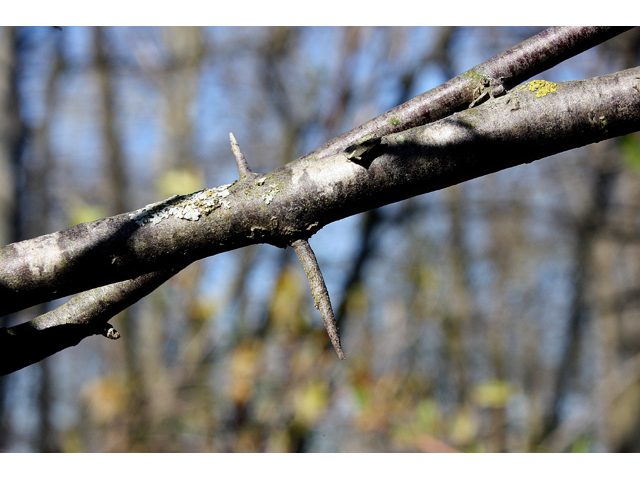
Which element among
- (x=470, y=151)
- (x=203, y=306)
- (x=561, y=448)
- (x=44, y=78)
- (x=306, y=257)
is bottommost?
(x=561, y=448)

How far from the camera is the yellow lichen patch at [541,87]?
846 millimetres

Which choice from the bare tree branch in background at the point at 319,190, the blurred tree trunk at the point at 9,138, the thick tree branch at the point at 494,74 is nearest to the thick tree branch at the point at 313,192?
the bare tree branch in background at the point at 319,190

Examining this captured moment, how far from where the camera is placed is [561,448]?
13.3 feet

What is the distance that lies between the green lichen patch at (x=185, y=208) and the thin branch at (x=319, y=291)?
166 millimetres

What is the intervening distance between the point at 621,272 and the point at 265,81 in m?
5.89

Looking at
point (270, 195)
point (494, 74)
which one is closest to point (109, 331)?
point (270, 195)

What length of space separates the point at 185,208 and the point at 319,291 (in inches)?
11.6

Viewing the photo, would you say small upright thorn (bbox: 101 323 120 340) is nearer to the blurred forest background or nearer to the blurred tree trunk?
the blurred forest background

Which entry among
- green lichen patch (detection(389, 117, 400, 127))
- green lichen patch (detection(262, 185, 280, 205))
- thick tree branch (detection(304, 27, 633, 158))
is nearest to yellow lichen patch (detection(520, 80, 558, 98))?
thick tree branch (detection(304, 27, 633, 158))

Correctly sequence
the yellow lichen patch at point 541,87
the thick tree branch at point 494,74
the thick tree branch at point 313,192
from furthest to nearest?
the thick tree branch at point 494,74, the yellow lichen patch at point 541,87, the thick tree branch at point 313,192

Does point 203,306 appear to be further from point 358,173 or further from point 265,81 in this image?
point 265,81

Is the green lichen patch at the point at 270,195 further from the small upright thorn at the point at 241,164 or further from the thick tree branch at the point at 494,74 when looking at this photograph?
the thick tree branch at the point at 494,74

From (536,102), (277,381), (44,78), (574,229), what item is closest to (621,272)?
(574,229)

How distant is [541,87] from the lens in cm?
85
